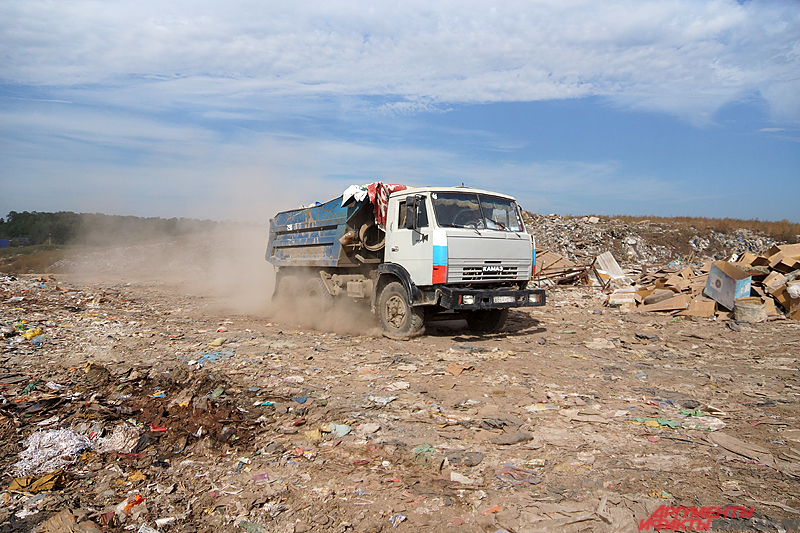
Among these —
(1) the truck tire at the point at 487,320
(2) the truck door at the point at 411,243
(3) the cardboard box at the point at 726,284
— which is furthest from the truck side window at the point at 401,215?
(3) the cardboard box at the point at 726,284

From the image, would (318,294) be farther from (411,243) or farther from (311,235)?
(411,243)

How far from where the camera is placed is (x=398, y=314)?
26.0ft

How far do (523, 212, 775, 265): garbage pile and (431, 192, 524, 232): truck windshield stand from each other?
13.3 meters

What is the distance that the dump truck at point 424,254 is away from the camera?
722 cm

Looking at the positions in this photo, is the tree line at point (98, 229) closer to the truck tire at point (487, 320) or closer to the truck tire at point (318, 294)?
the truck tire at point (318, 294)

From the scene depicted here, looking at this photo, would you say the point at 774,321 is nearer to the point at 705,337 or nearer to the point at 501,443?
the point at 705,337

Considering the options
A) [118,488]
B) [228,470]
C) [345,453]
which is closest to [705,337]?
[345,453]

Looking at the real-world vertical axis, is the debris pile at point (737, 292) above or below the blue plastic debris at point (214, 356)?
above

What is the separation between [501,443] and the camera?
3840 millimetres

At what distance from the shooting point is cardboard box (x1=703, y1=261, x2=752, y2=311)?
32.3 feet

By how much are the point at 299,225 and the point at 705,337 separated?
8.19 metres

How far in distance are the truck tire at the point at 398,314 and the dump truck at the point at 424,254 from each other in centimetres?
2

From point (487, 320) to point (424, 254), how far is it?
88.3 inches

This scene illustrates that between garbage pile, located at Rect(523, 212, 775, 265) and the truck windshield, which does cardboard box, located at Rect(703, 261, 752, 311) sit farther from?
garbage pile, located at Rect(523, 212, 775, 265)
